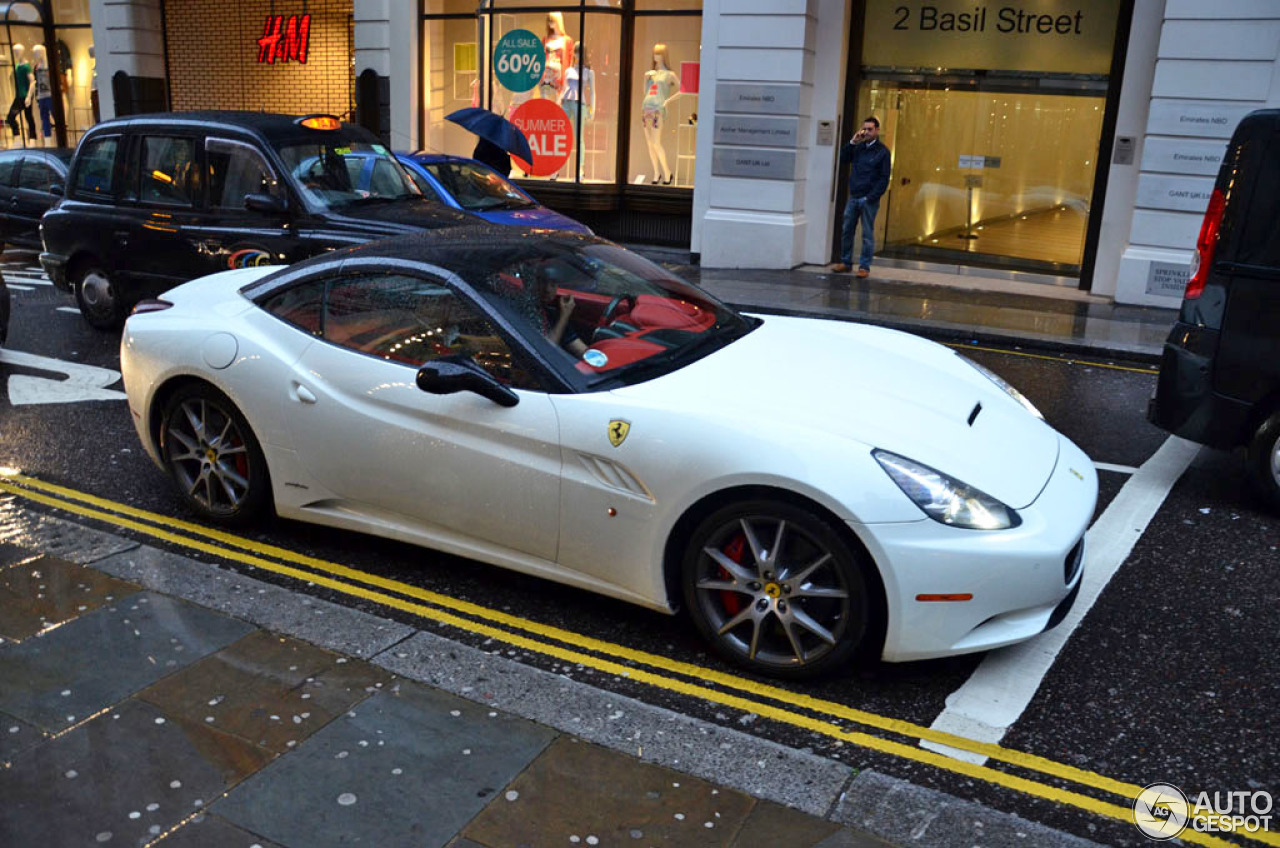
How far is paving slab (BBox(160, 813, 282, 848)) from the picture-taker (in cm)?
314

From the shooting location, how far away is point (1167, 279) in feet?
43.8

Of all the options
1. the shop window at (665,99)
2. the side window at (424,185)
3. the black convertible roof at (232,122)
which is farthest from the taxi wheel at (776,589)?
the shop window at (665,99)

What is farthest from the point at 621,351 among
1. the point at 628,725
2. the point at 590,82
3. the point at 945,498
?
the point at 590,82

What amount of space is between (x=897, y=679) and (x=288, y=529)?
10.0ft

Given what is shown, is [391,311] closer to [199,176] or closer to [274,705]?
[274,705]

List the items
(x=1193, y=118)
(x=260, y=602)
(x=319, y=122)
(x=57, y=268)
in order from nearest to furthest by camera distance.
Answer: (x=260, y=602) < (x=319, y=122) < (x=57, y=268) < (x=1193, y=118)

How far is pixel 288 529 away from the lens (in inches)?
222

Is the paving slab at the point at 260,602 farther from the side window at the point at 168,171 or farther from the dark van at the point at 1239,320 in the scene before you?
the side window at the point at 168,171

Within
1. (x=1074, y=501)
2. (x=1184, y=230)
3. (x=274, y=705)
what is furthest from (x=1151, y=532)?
(x=1184, y=230)

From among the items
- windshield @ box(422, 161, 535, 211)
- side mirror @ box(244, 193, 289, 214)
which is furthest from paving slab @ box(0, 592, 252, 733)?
windshield @ box(422, 161, 535, 211)

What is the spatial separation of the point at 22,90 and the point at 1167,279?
24.2 meters

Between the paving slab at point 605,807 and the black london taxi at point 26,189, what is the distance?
13499 millimetres

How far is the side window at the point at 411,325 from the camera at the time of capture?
15.1 ft

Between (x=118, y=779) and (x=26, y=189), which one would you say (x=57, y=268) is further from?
(x=118, y=779)
